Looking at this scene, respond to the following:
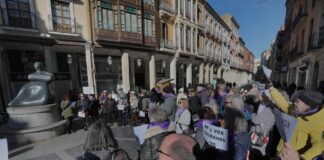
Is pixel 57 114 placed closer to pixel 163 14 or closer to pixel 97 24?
pixel 97 24

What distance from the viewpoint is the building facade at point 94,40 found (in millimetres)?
9797

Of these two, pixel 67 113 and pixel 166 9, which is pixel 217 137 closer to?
pixel 67 113

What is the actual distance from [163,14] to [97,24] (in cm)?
696

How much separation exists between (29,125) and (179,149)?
256 inches

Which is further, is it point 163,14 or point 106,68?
point 163,14

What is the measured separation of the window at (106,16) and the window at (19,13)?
13.5 feet

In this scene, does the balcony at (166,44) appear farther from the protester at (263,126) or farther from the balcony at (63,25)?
the protester at (263,126)

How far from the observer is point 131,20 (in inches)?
531

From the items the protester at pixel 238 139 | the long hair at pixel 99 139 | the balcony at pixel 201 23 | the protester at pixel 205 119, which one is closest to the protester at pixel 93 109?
the long hair at pixel 99 139

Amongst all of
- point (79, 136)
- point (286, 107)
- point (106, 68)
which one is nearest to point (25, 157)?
point (79, 136)

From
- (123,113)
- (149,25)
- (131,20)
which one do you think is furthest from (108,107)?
(149,25)

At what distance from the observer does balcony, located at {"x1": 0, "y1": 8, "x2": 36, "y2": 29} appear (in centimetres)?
896

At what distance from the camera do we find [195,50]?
2141cm

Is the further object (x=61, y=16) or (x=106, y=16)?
(x=106, y=16)
